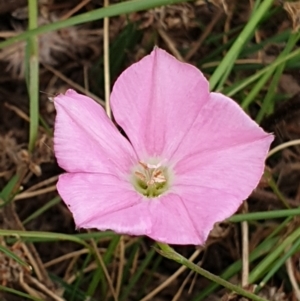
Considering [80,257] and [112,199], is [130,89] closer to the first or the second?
[112,199]

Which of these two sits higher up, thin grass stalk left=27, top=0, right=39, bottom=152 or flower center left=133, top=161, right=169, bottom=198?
thin grass stalk left=27, top=0, right=39, bottom=152

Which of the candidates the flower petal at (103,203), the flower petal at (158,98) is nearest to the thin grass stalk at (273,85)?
the flower petal at (158,98)

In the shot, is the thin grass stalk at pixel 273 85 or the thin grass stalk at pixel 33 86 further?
the thin grass stalk at pixel 273 85

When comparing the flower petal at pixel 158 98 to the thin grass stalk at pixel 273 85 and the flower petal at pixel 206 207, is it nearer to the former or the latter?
the flower petal at pixel 206 207

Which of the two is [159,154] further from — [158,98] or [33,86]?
[33,86]

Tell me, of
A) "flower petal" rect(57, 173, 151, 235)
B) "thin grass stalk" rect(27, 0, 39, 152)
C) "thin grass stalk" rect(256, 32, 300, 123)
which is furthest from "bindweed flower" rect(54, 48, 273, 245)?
"thin grass stalk" rect(256, 32, 300, 123)

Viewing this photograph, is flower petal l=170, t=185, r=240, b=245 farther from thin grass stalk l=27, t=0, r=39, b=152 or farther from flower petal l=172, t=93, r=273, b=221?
thin grass stalk l=27, t=0, r=39, b=152

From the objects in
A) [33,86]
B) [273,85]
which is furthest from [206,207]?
[273,85]
